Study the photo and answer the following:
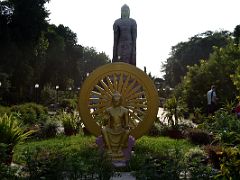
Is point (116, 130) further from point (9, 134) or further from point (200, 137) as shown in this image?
point (200, 137)

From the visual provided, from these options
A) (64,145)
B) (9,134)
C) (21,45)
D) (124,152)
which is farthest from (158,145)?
(21,45)

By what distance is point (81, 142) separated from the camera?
39.5 feet

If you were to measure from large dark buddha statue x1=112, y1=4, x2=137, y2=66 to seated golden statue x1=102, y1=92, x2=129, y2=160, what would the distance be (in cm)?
636

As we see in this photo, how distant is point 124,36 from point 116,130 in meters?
6.82

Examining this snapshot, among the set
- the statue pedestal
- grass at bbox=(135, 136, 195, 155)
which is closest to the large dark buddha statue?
grass at bbox=(135, 136, 195, 155)

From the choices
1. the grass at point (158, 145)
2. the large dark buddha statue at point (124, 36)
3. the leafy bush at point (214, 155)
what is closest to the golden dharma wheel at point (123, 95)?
the grass at point (158, 145)

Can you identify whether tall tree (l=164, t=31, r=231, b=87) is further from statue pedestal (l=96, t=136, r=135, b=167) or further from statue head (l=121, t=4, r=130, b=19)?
statue pedestal (l=96, t=136, r=135, b=167)

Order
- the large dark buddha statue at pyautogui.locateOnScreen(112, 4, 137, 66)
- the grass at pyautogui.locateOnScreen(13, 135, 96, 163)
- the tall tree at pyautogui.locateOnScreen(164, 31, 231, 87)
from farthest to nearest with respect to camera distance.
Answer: the tall tree at pyautogui.locateOnScreen(164, 31, 231, 87) → the large dark buddha statue at pyautogui.locateOnScreen(112, 4, 137, 66) → the grass at pyautogui.locateOnScreen(13, 135, 96, 163)

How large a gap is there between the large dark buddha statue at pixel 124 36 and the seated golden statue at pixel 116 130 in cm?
636

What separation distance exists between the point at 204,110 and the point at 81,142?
10.3m

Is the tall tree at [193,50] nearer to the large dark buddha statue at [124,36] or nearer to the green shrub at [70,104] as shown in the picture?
the green shrub at [70,104]

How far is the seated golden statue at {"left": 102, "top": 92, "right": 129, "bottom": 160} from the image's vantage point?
966 centimetres

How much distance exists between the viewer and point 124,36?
16.0 m

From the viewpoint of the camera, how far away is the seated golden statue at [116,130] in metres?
9.66
